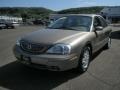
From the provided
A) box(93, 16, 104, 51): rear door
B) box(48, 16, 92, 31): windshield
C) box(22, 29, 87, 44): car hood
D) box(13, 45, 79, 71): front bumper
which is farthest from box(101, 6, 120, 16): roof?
box(13, 45, 79, 71): front bumper

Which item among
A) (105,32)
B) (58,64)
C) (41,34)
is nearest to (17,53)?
(41,34)

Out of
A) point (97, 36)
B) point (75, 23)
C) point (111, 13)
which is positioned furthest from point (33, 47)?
point (111, 13)

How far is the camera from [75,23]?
6375 millimetres

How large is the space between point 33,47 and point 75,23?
193 cm

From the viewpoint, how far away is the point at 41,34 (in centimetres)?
557

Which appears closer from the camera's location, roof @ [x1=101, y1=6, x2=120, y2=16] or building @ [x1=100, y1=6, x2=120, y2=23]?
roof @ [x1=101, y1=6, x2=120, y2=16]

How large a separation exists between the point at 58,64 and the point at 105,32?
3.48m

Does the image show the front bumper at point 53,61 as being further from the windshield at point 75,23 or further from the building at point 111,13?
the building at point 111,13

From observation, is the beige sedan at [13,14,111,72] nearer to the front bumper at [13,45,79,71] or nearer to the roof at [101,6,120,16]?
the front bumper at [13,45,79,71]

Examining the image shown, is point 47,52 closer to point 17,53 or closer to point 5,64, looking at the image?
point 17,53

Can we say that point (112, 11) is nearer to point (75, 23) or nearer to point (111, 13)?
point (111, 13)

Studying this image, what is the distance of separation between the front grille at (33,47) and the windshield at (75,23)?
1.54 metres

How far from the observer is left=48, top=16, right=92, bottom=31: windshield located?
617cm

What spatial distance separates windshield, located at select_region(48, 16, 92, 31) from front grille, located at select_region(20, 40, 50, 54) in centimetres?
154
